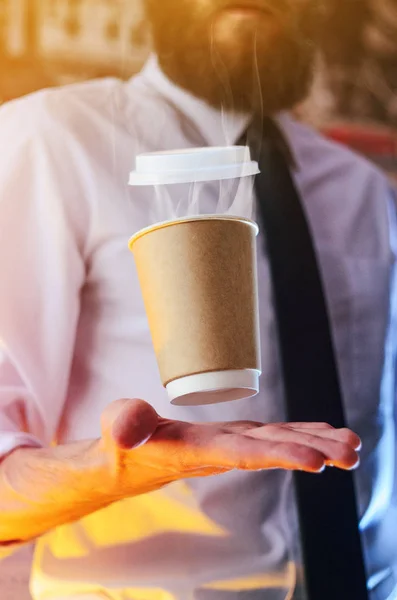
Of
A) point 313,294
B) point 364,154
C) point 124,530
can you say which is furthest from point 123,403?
point 364,154

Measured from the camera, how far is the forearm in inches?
26.8

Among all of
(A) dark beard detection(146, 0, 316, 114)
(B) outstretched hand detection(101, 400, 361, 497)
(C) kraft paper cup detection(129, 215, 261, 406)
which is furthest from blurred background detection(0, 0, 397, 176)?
(B) outstretched hand detection(101, 400, 361, 497)

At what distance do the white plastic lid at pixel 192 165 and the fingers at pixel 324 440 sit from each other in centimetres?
35

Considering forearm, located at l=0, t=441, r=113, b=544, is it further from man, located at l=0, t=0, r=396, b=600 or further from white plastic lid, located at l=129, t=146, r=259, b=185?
white plastic lid, located at l=129, t=146, r=259, b=185

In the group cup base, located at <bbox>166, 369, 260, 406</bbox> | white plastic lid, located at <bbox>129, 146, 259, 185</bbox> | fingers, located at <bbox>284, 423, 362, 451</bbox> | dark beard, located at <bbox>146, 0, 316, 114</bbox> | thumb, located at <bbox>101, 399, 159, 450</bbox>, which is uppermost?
dark beard, located at <bbox>146, 0, 316, 114</bbox>

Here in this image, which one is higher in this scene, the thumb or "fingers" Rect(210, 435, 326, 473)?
the thumb

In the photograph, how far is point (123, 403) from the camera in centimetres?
54

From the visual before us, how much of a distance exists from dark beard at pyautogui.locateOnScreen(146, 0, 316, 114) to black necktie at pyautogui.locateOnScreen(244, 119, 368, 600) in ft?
0.21

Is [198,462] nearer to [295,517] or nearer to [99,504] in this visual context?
[99,504]

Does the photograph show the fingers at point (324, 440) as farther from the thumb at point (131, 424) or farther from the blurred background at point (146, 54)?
the blurred background at point (146, 54)

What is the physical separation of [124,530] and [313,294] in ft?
1.31

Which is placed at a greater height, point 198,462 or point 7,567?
point 198,462

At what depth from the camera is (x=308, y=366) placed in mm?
917

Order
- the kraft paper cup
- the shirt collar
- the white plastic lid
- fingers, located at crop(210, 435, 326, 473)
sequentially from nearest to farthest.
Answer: fingers, located at crop(210, 435, 326, 473) → the kraft paper cup → the white plastic lid → the shirt collar
